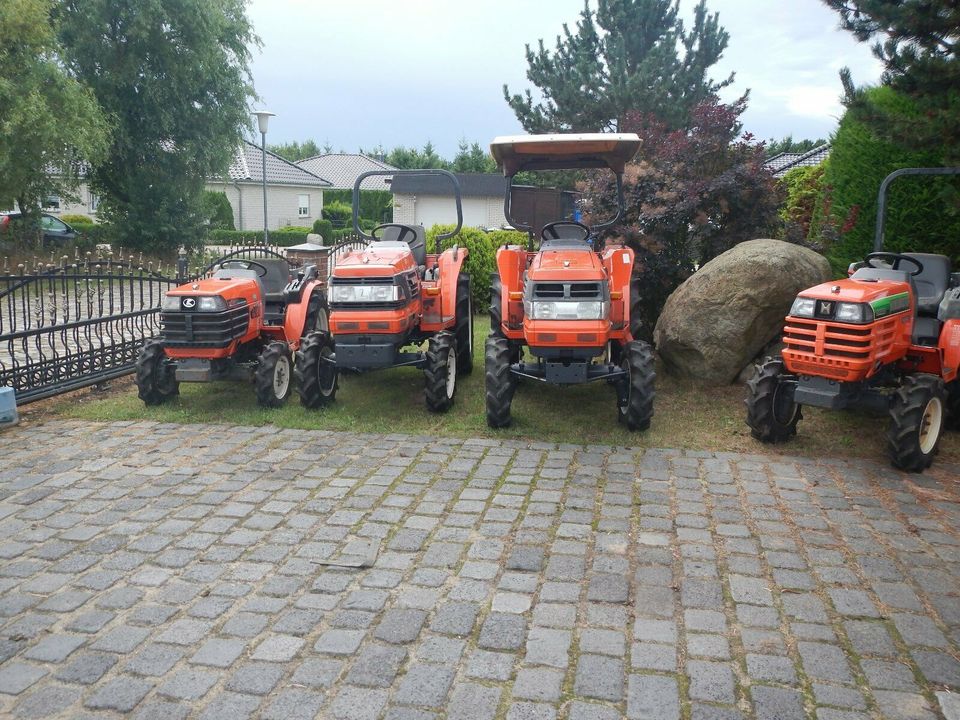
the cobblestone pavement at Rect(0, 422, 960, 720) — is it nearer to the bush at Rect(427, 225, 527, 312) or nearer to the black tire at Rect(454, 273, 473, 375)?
the black tire at Rect(454, 273, 473, 375)

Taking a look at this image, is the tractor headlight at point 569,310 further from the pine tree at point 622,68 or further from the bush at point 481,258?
the pine tree at point 622,68

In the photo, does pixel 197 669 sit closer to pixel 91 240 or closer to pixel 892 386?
pixel 892 386

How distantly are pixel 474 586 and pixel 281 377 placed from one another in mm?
4166

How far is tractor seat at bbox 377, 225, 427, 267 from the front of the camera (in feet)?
28.5

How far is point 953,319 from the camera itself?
635cm

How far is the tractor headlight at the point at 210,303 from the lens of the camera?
7230mm

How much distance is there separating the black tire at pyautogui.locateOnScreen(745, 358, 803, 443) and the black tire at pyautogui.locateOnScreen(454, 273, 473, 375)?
3184 mm

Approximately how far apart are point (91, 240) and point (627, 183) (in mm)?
20635

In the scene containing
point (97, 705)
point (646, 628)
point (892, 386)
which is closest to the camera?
point (97, 705)

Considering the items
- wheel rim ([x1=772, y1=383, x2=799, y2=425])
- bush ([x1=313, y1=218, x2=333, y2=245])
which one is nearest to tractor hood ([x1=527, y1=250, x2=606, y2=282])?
wheel rim ([x1=772, y1=383, x2=799, y2=425])

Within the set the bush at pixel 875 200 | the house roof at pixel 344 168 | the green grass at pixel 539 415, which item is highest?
the house roof at pixel 344 168

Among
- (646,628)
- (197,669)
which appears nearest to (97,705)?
(197,669)

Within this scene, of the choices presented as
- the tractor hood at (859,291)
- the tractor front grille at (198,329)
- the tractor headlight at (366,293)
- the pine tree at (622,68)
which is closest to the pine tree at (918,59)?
the tractor hood at (859,291)

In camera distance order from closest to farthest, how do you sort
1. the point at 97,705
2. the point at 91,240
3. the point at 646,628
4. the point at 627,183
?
the point at 97,705
the point at 646,628
the point at 627,183
the point at 91,240
